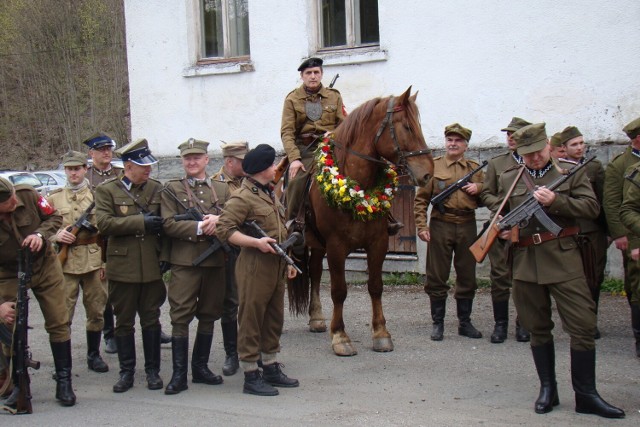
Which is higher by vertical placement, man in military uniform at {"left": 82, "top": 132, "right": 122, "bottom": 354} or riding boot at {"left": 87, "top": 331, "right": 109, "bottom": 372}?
man in military uniform at {"left": 82, "top": 132, "right": 122, "bottom": 354}

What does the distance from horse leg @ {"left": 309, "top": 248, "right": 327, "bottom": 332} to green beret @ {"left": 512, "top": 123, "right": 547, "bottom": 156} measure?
356 cm

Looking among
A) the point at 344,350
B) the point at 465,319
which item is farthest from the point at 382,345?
the point at 465,319

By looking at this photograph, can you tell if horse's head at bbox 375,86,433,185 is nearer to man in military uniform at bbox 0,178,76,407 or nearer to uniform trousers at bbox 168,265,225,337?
uniform trousers at bbox 168,265,225,337

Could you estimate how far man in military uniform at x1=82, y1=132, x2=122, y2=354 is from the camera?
791 cm

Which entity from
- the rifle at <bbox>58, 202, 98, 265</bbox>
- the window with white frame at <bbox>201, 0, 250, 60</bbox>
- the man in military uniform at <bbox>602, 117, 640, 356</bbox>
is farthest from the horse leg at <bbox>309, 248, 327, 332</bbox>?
the window with white frame at <bbox>201, 0, 250, 60</bbox>

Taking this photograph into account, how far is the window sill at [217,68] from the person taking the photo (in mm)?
12273

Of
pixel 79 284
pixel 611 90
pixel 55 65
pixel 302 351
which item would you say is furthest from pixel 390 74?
pixel 55 65

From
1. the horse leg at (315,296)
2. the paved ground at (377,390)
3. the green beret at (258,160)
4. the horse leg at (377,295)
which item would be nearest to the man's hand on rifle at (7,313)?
the paved ground at (377,390)

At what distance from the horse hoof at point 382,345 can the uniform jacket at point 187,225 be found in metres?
1.99

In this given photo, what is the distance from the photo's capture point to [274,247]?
20.5ft

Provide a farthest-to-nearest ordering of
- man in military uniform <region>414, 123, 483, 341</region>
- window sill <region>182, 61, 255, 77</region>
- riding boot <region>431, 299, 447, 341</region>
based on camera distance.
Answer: window sill <region>182, 61, 255, 77</region>
riding boot <region>431, 299, 447, 341</region>
man in military uniform <region>414, 123, 483, 341</region>

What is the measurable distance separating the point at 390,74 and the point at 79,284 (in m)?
5.61

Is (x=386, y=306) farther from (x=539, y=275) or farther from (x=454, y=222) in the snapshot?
(x=539, y=275)

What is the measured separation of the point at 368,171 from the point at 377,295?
1301mm
